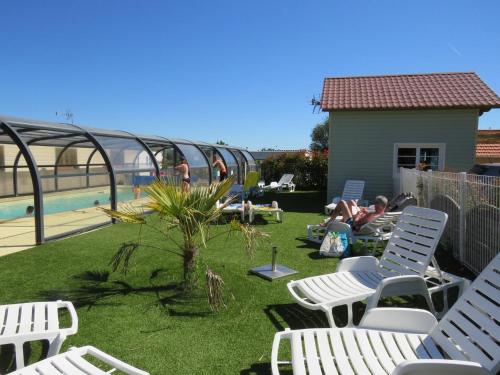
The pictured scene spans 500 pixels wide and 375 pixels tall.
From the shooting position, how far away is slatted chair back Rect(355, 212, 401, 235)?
6465 millimetres

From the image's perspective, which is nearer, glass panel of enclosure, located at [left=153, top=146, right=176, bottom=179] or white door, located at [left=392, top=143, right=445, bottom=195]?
white door, located at [left=392, top=143, right=445, bottom=195]

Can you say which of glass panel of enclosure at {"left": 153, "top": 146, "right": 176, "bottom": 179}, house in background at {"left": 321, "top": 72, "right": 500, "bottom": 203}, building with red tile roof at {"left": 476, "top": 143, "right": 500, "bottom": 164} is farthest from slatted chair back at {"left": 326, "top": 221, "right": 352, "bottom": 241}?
building with red tile roof at {"left": 476, "top": 143, "right": 500, "bottom": 164}

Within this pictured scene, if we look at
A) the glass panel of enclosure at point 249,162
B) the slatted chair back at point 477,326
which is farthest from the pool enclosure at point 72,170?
the slatted chair back at point 477,326

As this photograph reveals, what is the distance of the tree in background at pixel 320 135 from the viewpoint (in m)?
46.7

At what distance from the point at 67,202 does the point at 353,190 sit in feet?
28.1

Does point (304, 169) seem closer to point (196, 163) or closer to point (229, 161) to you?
point (229, 161)

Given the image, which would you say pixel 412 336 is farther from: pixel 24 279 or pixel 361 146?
pixel 361 146

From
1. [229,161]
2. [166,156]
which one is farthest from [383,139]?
[166,156]

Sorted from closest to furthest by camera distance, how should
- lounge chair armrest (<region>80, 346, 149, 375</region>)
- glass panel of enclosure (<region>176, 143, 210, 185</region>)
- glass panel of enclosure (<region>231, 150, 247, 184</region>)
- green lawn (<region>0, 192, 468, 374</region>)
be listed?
lounge chair armrest (<region>80, 346, 149, 375</region>) < green lawn (<region>0, 192, 468, 374</region>) < glass panel of enclosure (<region>176, 143, 210, 185</region>) < glass panel of enclosure (<region>231, 150, 247, 184</region>)

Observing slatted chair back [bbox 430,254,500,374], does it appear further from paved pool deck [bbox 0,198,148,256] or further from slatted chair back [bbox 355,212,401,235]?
paved pool deck [bbox 0,198,148,256]

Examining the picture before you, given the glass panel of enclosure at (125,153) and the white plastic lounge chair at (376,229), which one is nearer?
the white plastic lounge chair at (376,229)

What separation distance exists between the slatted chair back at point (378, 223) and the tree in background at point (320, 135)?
40502 millimetres

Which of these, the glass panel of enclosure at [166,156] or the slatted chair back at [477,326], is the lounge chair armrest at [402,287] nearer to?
the slatted chair back at [477,326]

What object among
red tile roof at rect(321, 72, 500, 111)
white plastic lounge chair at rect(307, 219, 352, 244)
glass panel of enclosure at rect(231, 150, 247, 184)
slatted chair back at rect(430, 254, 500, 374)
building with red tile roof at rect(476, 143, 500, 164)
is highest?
red tile roof at rect(321, 72, 500, 111)
